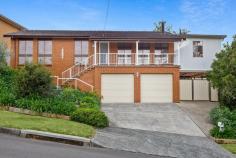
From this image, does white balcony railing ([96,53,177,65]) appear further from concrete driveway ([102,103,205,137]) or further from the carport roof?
concrete driveway ([102,103,205,137])

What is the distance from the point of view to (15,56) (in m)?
33.7

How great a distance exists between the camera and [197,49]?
117ft

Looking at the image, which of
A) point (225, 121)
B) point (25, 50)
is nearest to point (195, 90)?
point (225, 121)

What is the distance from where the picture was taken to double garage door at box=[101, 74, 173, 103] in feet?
98.3

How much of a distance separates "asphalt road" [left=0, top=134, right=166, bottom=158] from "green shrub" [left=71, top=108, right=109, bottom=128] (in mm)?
4451

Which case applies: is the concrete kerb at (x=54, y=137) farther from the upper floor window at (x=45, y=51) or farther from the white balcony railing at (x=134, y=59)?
the upper floor window at (x=45, y=51)

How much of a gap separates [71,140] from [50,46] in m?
20.4

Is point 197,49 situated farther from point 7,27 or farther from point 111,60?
point 7,27

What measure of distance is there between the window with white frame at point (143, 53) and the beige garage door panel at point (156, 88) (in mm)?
2371

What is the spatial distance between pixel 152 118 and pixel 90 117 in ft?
18.2

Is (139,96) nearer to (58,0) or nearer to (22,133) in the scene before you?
(58,0)

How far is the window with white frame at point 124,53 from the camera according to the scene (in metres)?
32.5

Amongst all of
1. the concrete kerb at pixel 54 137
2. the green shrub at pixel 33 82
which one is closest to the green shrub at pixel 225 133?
the concrete kerb at pixel 54 137

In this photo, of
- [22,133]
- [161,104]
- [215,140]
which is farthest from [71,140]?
[161,104]
